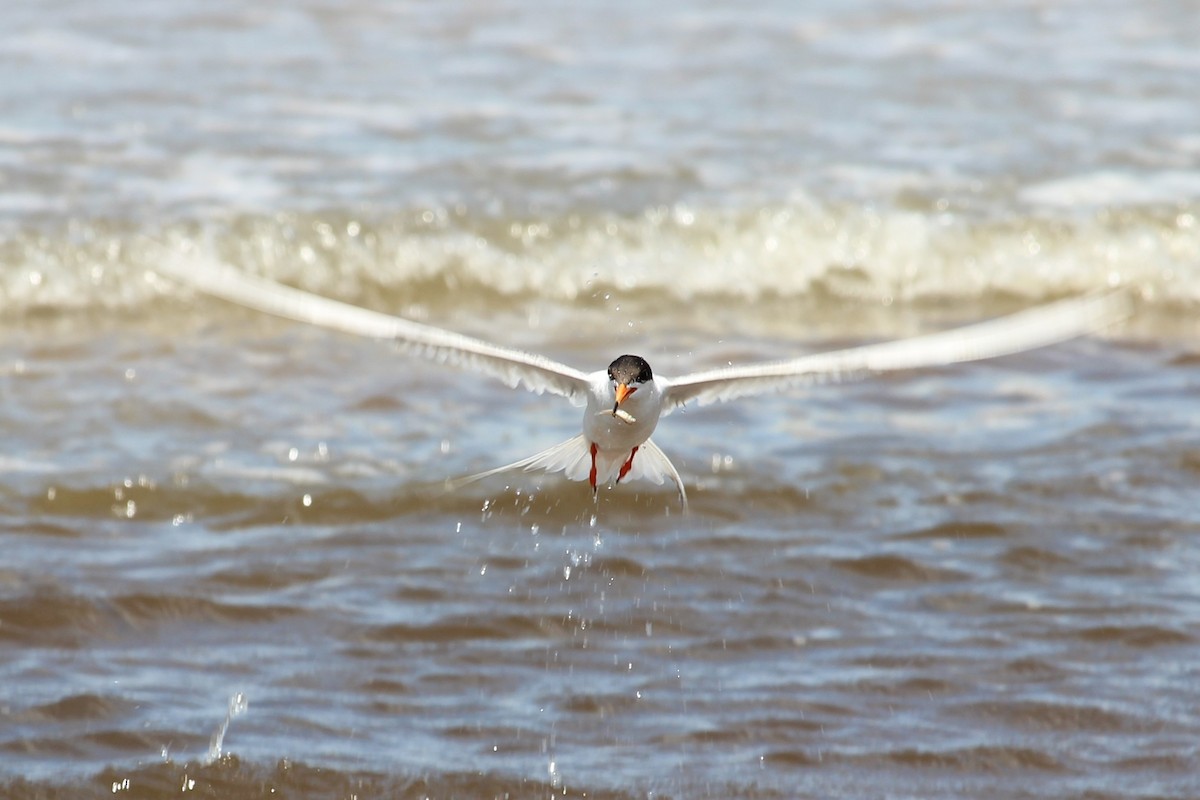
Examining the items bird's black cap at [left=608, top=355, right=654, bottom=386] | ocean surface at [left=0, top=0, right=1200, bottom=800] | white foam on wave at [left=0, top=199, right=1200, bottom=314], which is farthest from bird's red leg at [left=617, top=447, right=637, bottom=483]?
white foam on wave at [left=0, top=199, right=1200, bottom=314]

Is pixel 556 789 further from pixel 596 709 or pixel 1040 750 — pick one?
pixel 1040 750

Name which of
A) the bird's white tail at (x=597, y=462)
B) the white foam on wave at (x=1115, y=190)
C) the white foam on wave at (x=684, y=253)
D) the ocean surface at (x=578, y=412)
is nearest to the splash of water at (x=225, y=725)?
the ocean surface at (x=578, y=412)

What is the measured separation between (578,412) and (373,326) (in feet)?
13.5

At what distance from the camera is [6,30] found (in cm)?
1517

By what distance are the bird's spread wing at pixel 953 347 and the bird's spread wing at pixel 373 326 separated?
584 millimetres

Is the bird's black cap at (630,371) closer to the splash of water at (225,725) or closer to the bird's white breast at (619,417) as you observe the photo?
the bird's white breast at (619,417)

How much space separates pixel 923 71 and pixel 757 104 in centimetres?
191

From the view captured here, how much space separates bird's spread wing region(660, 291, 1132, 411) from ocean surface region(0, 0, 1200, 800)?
3.99 ft

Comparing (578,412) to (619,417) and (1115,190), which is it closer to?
(619,417)

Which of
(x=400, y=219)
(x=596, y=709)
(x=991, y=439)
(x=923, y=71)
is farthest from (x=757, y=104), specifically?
(x=596, y=709)

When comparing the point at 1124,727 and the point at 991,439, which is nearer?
the point at 1124,727

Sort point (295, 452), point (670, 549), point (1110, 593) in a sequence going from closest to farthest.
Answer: point (1110, 593)
point (670, 549)
point (295, 452)

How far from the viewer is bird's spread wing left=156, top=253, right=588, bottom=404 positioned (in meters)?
4.99

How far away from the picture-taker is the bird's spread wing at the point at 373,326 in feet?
16.4
